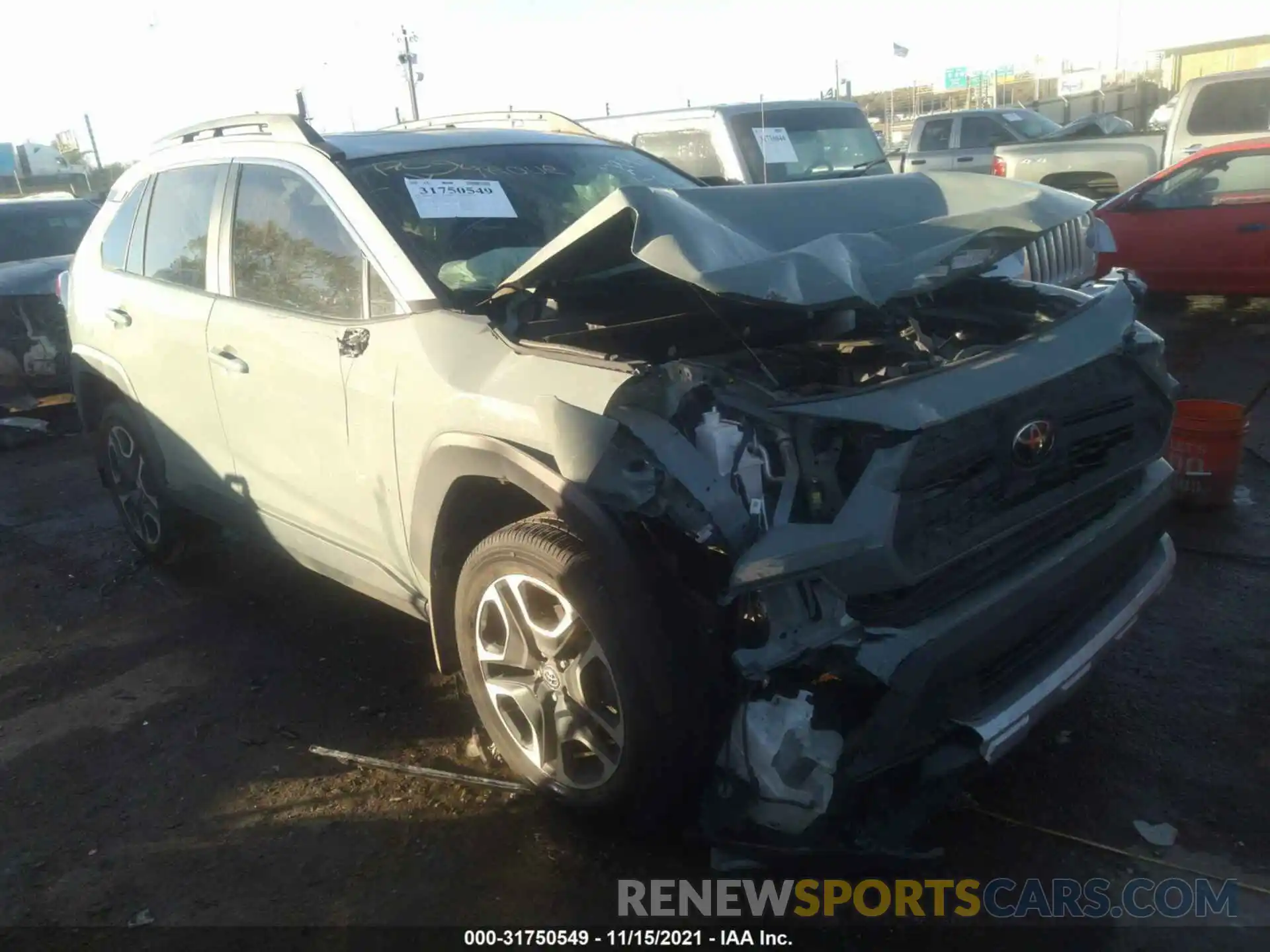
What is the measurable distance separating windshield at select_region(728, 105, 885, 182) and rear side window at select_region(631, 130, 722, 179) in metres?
0.32

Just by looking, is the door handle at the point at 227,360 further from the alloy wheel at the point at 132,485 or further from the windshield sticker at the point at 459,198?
the alloy wheel at the point at 132,485

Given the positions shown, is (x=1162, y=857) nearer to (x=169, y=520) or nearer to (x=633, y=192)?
(x=633, y=192)

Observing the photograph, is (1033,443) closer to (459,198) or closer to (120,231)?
(459,198)

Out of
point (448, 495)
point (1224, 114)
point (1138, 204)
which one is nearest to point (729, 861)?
point (448, 495)

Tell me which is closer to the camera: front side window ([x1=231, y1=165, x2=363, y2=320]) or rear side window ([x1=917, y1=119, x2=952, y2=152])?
front side window ([x1=231, y1=165, x2=363, y2=320])

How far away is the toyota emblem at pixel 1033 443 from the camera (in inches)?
104

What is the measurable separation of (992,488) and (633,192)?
1.19m

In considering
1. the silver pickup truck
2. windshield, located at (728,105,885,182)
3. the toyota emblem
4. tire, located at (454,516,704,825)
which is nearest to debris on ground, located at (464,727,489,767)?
tire, located at (454,516,704,825)

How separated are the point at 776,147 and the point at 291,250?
665cm

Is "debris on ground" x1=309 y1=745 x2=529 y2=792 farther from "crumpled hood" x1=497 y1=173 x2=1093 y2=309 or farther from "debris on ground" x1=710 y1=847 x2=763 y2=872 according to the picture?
"crumpled hood" x1=497 y1=173 x2=1093 y2=309

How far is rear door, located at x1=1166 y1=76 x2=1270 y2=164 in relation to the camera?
10969mm

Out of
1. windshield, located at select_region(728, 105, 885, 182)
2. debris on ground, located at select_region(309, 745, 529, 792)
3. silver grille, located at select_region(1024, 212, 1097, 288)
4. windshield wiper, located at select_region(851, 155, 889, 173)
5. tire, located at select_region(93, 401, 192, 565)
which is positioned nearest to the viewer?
debris on ground, located at select_region(309, 745, 529, 792)

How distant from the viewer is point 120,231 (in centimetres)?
485

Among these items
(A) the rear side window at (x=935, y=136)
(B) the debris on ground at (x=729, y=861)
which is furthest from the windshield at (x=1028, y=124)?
(B) the debris on ground at (x=729, y=861)
